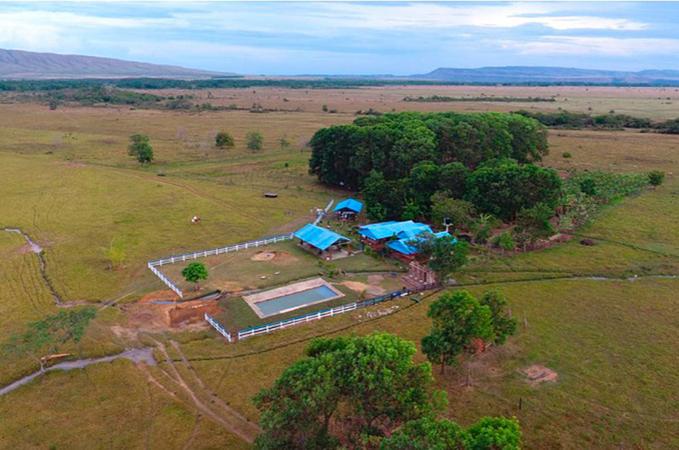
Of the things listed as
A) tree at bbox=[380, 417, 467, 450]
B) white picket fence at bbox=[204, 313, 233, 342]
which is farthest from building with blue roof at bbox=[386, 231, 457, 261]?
tree at bbox=[380, 417, 467, 450]

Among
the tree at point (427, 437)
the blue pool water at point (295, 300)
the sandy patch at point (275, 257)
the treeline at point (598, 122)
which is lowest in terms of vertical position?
the blue pool water at point (295, 300)

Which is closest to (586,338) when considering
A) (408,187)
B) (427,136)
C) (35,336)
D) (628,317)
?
(628,317)

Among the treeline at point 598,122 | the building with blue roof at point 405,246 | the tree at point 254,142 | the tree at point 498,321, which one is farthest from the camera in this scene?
the treeline at point 598,122

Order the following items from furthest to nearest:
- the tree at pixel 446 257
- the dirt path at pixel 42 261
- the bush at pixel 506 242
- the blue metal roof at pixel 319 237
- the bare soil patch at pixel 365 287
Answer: the blue metal roof at pixel 319 237
the bush at pixel 506 242
the bare soil patch at pixel 365 287
the tree at pixel 446 257
the dirt path at pixel 42 261

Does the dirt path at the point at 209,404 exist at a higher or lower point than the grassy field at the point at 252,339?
lower

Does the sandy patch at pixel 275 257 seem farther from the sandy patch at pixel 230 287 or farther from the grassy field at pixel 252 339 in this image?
the sandy patch at pixel 230 287

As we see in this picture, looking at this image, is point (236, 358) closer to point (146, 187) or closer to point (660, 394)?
point (660, 394)

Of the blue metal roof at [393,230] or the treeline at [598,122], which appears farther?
the treeline at [598,122]

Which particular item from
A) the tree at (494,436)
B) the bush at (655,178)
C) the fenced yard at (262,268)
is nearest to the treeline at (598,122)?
the bush at (655,178)

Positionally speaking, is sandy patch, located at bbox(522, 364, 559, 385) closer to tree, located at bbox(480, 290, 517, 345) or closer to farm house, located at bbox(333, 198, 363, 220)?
tree, located at bbox(480, 290, 517, 345)
